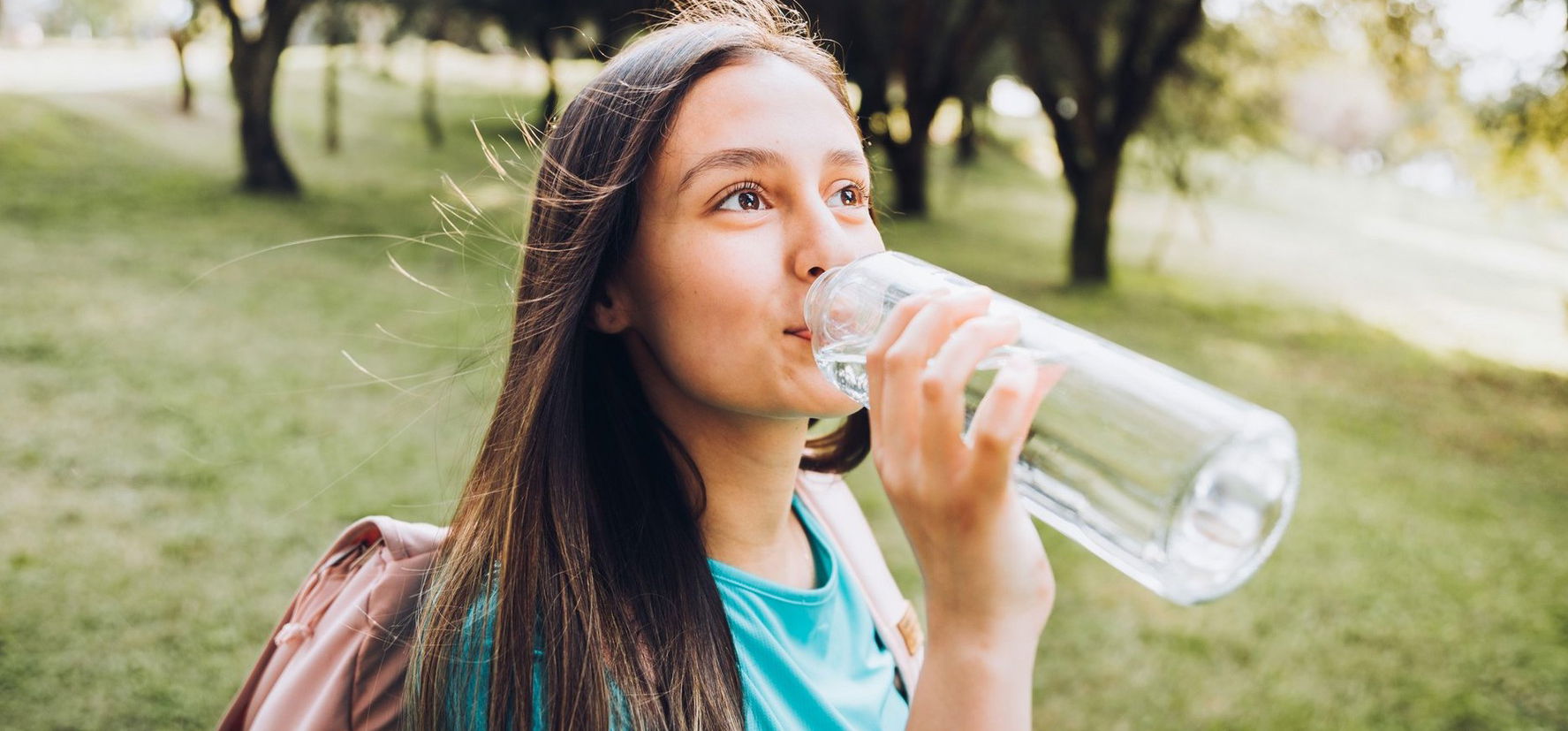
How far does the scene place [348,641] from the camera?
4.33ft

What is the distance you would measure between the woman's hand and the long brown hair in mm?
416

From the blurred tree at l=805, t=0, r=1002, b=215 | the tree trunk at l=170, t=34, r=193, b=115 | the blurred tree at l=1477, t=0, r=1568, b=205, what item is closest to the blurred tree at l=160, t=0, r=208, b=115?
the tree trunk at l=170, t=34, r=193, b=115

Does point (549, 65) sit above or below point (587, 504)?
below

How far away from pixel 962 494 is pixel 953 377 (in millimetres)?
123

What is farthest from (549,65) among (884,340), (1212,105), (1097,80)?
(884,340)

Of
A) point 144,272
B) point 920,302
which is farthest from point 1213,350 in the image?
point 920,302

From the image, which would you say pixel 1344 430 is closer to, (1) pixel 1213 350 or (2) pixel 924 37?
(1) pixel 1213 350

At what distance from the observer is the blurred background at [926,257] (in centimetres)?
458

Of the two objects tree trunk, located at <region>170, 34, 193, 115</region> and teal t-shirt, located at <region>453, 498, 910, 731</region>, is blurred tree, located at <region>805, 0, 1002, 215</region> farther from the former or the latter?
teal t-shirt, located at <region>453, 498, 910, 731</region>

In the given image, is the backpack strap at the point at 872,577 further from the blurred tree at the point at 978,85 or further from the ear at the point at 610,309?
the blurred tree at the point at 978,85

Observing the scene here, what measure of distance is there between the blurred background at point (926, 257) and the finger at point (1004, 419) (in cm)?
94

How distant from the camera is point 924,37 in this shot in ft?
57.9

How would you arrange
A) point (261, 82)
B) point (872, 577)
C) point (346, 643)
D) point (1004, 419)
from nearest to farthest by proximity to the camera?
point (1004, 419) → point (346, 643) → point (872, 577) → point (261, 82)

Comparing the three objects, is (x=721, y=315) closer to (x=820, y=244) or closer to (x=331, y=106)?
(x=820, y=244)
